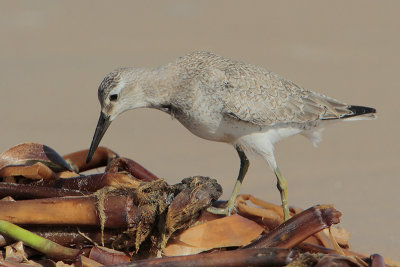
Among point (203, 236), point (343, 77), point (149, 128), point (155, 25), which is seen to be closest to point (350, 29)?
point (343, 77)

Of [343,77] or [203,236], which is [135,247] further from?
[343,77]

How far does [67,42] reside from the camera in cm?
1820

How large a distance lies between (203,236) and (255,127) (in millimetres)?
2563

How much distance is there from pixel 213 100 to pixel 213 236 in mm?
2305

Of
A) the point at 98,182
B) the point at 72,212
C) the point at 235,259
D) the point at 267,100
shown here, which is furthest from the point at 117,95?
the point at 235,259

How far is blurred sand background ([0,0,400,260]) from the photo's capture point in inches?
432

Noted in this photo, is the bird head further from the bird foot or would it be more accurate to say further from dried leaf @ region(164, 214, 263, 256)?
dried leaf @ region(164, 214, 263, 256)

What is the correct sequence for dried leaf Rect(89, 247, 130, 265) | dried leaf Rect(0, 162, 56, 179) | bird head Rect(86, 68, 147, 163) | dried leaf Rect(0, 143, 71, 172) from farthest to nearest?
bird head Rect(86, 68, 147, 163) < dried leaf Rect(0, 143, 71, 172) < dried leaf Rect(0, 162, 56, 179) < dried leaf Rect(89, 247, 130, 265)

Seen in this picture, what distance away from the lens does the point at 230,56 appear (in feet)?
55.7

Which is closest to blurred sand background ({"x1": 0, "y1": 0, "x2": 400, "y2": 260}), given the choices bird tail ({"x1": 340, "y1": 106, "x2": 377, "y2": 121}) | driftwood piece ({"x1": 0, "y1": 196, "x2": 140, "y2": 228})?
bird tail ({"x1": 340, "y1": 106, "x2": 377, "y2": 121})

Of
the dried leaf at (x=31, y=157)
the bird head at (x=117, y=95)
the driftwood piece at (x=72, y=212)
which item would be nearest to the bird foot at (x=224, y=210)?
the driftwood piece at (x=72, y=212)

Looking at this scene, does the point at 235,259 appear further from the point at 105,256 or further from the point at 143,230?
the point at 105,256

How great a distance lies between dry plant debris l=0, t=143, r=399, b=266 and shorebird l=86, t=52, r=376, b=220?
1529mm

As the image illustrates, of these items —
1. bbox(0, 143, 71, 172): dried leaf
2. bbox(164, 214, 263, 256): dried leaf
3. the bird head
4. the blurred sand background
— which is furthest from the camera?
the blurred sand background
